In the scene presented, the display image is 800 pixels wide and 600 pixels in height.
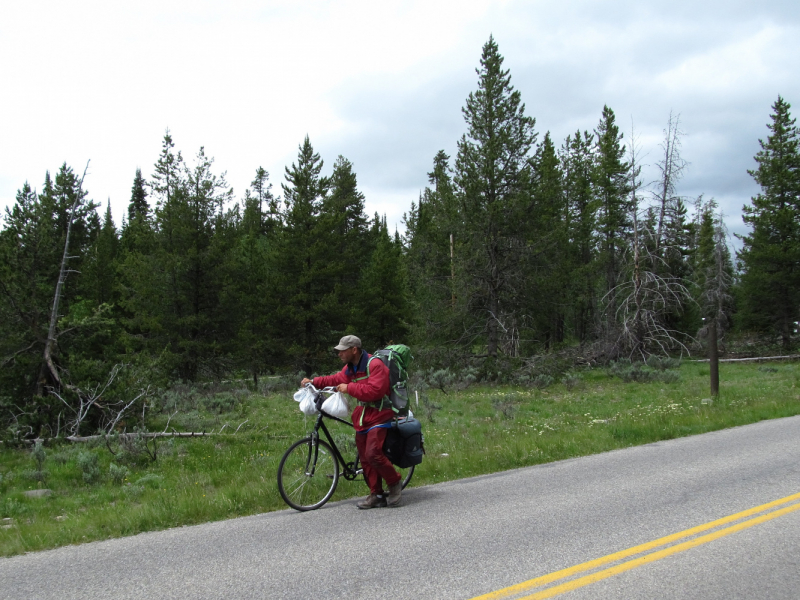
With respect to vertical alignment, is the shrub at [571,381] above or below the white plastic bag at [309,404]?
below

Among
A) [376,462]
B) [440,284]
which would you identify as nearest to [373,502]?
[376,462]

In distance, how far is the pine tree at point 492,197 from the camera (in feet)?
77.6

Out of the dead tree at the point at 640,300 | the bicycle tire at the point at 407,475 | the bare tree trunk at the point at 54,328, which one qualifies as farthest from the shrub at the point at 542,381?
the bare tree trunk at the point at 54,328

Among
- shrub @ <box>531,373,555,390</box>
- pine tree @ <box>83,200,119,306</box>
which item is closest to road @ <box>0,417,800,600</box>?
shrub @ <box>531,373,555,390</box>

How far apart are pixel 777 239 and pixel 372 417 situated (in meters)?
39.1

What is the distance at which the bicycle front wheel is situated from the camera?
609 cm

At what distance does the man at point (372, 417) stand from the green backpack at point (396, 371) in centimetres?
8

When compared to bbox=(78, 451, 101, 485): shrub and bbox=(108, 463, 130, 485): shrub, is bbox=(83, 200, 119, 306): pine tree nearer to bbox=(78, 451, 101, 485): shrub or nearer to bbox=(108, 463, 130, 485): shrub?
bbox=(78, 451, 101, 485): shrub

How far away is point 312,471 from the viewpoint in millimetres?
6312

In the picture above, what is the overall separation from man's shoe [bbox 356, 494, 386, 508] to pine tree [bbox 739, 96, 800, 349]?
122 feet

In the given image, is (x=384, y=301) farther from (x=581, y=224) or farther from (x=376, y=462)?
(x=376, y=462)

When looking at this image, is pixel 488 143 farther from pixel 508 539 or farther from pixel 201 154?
pixel 508 539

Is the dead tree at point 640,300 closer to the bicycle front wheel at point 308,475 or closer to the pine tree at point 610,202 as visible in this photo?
the pine tree at point 610,202

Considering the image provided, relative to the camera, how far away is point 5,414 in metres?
11.9
